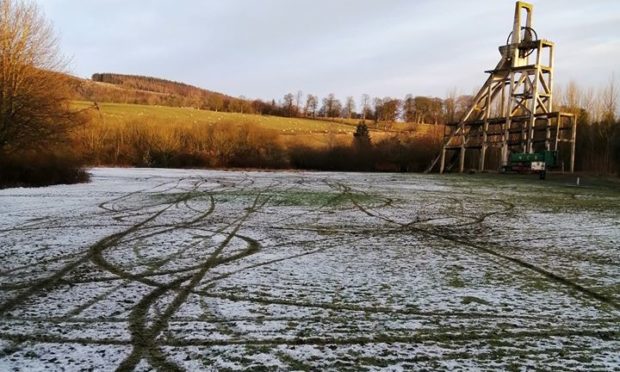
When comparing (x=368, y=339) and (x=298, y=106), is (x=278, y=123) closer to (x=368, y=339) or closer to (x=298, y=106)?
(x=298, y=106)

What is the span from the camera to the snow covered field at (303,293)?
14.9ft

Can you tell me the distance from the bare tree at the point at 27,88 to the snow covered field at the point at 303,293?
493 inches

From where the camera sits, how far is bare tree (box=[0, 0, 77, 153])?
23766mm

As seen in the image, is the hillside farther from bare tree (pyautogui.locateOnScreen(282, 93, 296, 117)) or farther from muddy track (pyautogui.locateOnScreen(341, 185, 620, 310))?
muddy track (pyautogui.locateOnScreen(341, 185, 620, 310))

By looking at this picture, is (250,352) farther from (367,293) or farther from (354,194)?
(354,194)

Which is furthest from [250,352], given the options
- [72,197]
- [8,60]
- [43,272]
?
[8,60]

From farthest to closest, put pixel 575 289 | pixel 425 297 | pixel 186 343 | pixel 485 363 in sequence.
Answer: pixel 575 289, pixel 425 297, pixel 186 343, pixel 485 363

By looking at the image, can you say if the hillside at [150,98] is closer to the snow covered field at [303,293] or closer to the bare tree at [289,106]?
the bare tree at [289,106]

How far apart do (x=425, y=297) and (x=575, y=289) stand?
7.96ft

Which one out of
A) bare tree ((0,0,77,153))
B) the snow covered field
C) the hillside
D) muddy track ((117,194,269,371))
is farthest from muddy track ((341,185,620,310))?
the hillside

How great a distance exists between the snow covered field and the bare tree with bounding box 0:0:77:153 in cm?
1251

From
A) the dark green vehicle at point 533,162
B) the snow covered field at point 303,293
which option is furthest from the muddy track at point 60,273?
the dark green vehicle at point 533,162

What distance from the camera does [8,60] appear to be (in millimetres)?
23906

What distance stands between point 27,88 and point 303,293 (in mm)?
23409
